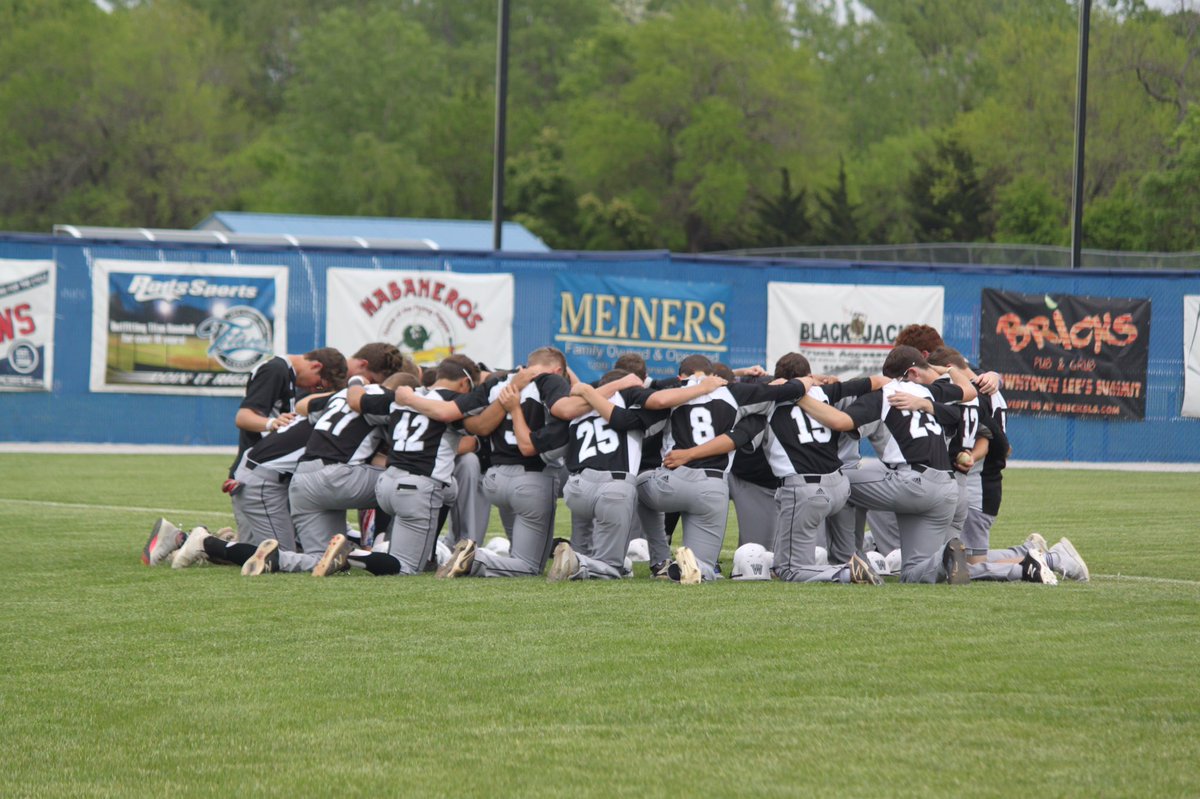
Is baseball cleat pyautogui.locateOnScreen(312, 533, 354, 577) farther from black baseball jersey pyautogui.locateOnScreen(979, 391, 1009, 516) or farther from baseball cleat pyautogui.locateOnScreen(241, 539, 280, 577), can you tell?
black baseball jersey pyautogui.locateOnScreen(979, 391, 1009, 516)

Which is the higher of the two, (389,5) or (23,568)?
(389,5)

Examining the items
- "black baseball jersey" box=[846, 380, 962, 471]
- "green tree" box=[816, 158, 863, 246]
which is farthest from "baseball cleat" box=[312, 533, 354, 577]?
"green tree" box=[816, 158, 863, 246]

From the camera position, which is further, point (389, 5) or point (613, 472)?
point (389, 5)

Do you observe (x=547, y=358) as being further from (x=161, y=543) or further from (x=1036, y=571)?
(x=1036, y=571)

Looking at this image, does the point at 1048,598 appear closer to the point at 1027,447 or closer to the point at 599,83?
the point at 1027,447

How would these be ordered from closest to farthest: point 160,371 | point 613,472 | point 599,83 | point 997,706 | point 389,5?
1. point 997,706
2. point 613,472
3. point 160,371
4. point 599,83
5. point 389,5

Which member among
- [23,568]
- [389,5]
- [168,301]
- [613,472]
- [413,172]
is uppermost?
Result: [389,5]

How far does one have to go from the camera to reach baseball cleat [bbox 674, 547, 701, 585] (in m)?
9.33

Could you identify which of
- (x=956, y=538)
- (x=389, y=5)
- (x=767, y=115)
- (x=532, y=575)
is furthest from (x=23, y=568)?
(x=389, y=5)

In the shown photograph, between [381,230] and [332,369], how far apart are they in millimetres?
27502

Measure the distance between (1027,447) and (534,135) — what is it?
5714 cm

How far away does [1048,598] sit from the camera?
859cm

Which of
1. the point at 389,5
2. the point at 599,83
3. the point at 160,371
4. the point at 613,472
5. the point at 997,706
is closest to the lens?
the point at 997,706

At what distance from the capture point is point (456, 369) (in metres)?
10.4
